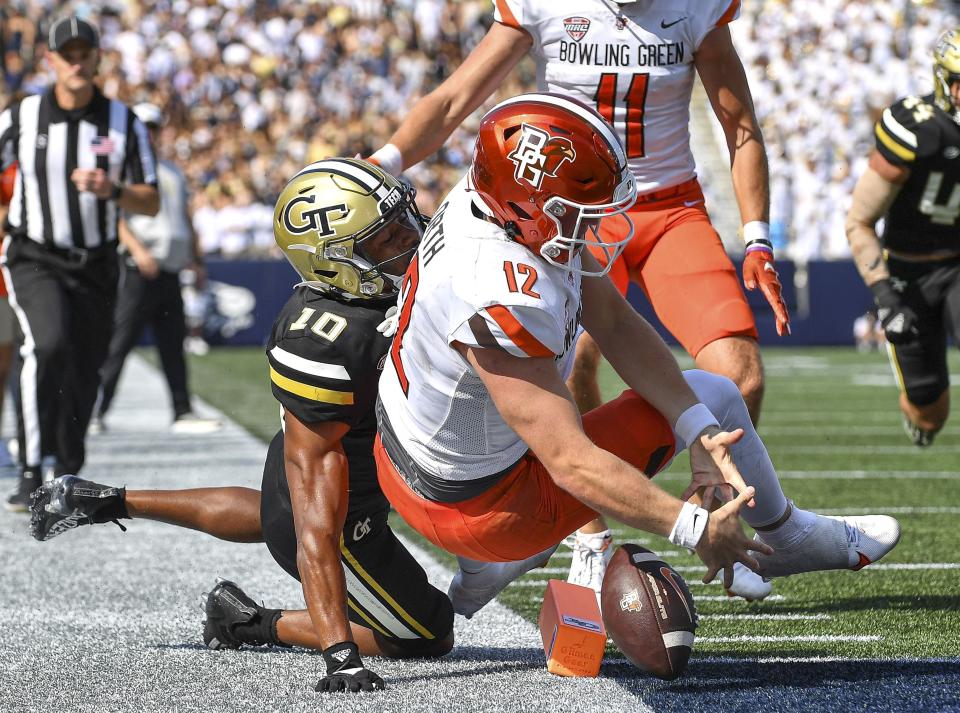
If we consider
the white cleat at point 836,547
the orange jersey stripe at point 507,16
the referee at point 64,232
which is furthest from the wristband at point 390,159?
the referee at point 64,232

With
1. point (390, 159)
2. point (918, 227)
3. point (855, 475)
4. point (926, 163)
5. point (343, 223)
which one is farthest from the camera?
point (855, 475)

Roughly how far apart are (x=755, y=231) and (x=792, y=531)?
101 cm

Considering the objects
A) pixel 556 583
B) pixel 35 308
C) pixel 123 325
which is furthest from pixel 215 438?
pixel 556 583

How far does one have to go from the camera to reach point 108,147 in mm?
6055

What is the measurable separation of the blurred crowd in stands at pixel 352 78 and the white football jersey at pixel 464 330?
13.4 m

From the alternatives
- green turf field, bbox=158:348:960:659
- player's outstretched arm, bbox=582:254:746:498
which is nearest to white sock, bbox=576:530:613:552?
green turf field, bbox=158:348:960:659

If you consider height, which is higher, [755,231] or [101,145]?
[755,231]

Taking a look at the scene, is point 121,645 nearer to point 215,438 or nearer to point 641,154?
point 641,154

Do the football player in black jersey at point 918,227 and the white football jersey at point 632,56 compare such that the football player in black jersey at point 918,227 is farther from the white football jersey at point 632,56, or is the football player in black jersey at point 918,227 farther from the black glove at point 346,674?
the black glove at point 346,674

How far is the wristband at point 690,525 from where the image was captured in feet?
8.76

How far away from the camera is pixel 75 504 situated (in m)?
3.75

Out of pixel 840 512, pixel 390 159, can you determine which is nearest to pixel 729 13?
pixel 390 159

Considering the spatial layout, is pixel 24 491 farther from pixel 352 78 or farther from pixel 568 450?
pixel 352 78

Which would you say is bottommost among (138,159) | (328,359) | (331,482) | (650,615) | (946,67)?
(138,159)
